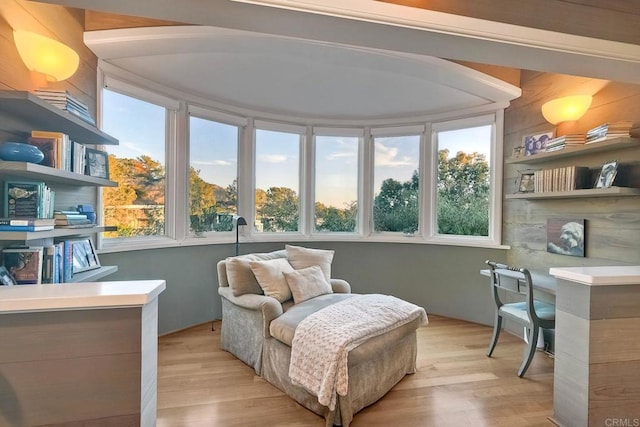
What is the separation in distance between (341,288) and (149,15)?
2530 millimetres

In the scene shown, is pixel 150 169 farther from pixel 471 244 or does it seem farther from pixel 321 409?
pixel 471 244

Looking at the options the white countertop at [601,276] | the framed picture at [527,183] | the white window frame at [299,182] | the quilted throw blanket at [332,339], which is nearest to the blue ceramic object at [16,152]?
the quilted throw blanket at [332,339]

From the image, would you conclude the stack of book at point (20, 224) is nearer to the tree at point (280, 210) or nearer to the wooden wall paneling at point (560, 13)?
the wooden wall paneling at point (560, 13)

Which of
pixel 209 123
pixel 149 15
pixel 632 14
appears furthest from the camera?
pixel 209 123

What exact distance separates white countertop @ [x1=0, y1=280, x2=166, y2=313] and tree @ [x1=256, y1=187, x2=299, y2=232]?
2882 millimetres

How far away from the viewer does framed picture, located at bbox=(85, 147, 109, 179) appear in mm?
2274

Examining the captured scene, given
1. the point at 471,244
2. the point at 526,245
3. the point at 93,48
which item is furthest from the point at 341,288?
the point at 93,48

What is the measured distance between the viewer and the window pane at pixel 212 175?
3.73 meters

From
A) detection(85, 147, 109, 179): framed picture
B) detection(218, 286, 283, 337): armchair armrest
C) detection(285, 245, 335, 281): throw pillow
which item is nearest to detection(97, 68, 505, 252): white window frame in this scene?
detection(85, 147, 109, 179): framed picture

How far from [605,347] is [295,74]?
3063 mm

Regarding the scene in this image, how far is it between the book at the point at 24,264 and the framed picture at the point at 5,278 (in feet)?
0.11

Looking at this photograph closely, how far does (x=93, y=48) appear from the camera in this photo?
8.43ft

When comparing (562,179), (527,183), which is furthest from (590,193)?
(527,183)

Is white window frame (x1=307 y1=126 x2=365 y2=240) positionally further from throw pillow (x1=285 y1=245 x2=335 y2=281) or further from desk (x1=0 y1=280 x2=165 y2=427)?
desk (x1=0 y1=280 x2=165 y2=427)
